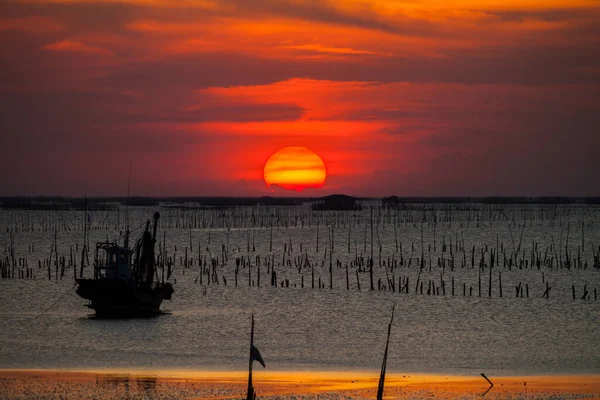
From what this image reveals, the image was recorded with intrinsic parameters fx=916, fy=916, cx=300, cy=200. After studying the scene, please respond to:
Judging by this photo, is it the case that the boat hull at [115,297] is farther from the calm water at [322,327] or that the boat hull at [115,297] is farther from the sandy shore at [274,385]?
the sandy shore at [274,385]

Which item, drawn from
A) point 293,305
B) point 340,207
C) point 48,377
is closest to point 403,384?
point 48,377

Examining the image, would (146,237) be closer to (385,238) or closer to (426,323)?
(426,323)

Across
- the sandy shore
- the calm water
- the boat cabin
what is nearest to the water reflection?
the sandy shore

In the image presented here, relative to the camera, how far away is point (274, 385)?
2247 cm

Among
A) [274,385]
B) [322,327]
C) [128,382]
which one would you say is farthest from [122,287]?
[274,385]

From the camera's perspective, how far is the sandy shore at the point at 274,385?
20.6m

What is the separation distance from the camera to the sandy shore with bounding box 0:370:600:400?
2059 centimetres

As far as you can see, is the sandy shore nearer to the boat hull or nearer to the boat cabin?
the boat hull

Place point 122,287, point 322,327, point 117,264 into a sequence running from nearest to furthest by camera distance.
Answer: point 322,327 < point 122,287 < point 117,264

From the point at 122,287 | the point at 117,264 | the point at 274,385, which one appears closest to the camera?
the point at 274,385

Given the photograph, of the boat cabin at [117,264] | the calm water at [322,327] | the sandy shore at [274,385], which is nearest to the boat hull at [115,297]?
the boat cabin at [117,264]

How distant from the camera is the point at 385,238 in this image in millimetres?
104875

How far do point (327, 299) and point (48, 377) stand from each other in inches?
1006

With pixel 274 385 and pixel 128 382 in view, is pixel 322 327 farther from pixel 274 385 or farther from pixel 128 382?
pixel 128 382
